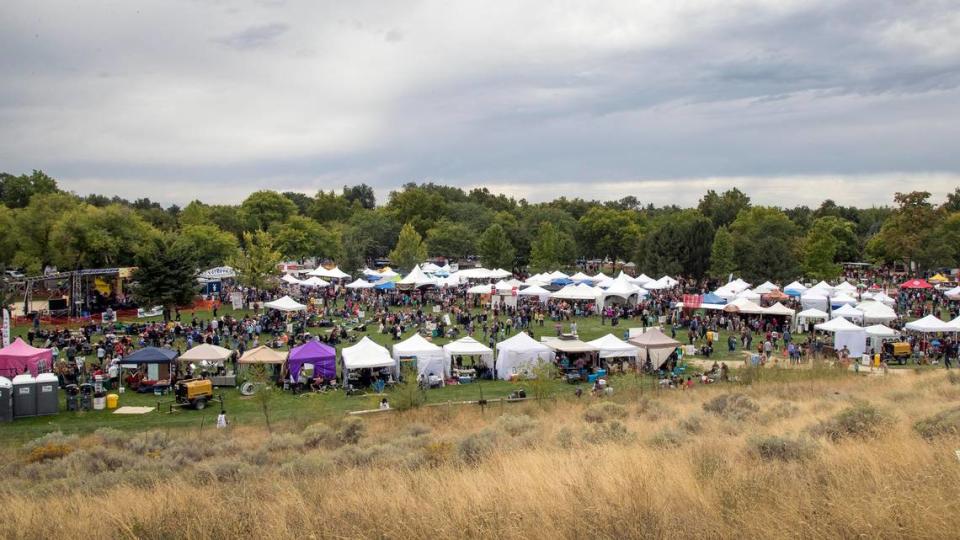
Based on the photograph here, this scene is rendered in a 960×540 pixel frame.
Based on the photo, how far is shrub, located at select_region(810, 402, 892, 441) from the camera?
1063 centimetres

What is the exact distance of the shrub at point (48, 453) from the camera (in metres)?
13.9

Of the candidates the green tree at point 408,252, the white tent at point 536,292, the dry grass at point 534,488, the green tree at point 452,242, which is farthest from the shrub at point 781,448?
the green tree at point 452,242

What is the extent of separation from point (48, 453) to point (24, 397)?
6.54m

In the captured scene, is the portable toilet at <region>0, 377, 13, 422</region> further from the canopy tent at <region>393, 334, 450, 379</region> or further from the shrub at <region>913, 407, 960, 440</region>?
the shrub at <region>913, 407, 960, 440</region>

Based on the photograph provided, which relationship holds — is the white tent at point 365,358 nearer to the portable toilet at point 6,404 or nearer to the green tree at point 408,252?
the portable toilet at point 6,404

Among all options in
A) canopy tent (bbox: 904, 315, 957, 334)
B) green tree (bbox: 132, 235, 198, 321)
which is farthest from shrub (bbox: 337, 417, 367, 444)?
green tree (bbox: 132, 235, 198, 321)

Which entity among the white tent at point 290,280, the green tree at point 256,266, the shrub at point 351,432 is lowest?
the shrub at point 351,432

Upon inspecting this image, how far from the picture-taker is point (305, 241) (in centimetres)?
8069

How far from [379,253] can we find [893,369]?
79744 mm

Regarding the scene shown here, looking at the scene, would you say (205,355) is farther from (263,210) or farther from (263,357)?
(263,210)

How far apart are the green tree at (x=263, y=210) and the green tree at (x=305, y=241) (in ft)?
78.0

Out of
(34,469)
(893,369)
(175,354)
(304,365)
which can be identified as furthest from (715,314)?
(34,469)

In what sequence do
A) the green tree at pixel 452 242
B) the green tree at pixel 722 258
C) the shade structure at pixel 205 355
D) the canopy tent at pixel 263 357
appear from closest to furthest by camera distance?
the shade structure at pixel 205 355
the canopy tent at pixel 263 357
the green tree at pixel 722 258
the green tree at pixel 452 242

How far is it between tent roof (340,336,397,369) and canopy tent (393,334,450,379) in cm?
49
